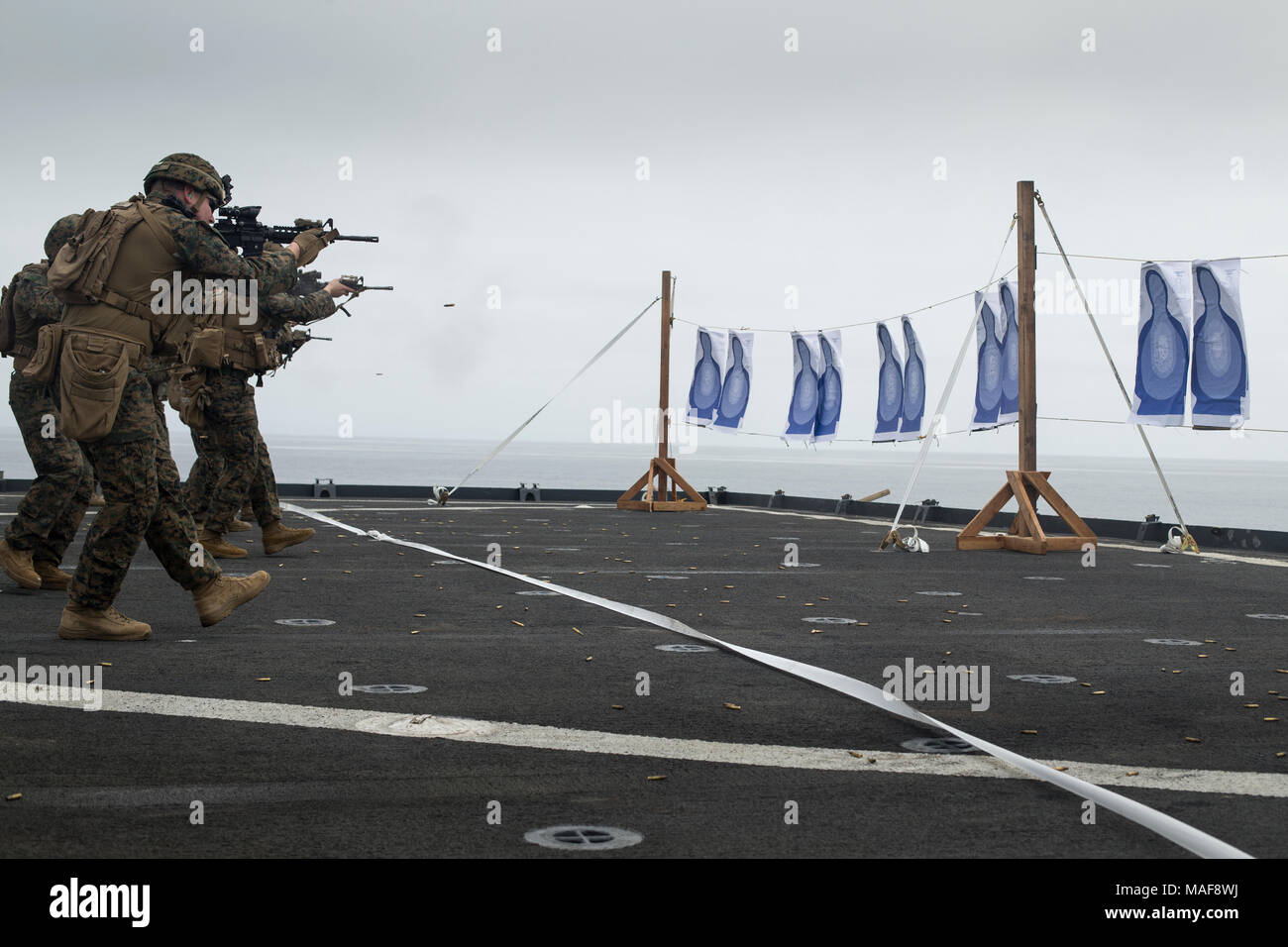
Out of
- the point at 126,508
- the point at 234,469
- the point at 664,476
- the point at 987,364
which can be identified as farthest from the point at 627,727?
the point at 664,476

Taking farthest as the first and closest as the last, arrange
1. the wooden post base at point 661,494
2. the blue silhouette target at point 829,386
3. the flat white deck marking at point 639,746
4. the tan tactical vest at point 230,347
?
the blue silhouette target at point 829,386, the wooden post base at point 661,494, the tan tactical vest at point 230,347, the flat white deck marking at point 639,746

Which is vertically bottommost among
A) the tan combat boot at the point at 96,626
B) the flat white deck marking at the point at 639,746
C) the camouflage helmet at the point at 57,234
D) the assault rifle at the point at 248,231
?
the flat white deck marking at the point at 639,746

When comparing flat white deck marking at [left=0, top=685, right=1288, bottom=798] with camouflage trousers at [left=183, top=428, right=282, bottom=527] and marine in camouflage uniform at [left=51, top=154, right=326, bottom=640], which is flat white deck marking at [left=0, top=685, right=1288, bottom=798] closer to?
marine in camouflage uniform at [left=51, top=154, right=326, bottom=640]

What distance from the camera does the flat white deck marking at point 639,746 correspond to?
410cm

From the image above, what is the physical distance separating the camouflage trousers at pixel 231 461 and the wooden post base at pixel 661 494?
10.6m

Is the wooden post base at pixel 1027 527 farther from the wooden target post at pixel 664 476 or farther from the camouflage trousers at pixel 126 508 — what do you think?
the camouflage trousers at pixel 126 508

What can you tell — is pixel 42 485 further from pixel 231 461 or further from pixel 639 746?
pixel 639 746

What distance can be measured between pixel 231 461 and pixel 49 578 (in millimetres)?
3116

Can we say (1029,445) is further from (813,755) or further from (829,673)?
(813,755)

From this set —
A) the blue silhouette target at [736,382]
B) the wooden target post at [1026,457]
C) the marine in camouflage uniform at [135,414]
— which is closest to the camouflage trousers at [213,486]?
the marine in camouflage uniform at [135,414]

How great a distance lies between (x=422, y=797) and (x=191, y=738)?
1153 mm

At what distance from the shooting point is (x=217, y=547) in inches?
462

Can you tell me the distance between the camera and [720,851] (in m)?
3.26

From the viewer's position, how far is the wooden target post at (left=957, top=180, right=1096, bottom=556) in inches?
570
